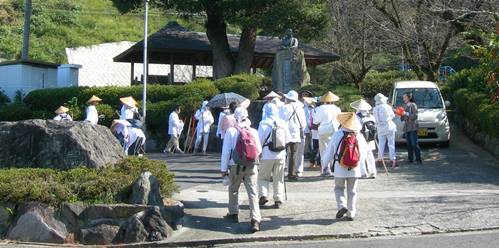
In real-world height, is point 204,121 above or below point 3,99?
below

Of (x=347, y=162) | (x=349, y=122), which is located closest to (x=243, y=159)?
(x=347, y=162)

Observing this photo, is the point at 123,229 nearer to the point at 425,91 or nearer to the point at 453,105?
the point at 425,91

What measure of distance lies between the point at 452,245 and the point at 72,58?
36.5 m

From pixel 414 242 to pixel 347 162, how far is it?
1648mm

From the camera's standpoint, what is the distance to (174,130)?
22.4 metres

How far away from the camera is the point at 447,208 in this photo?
11359mm

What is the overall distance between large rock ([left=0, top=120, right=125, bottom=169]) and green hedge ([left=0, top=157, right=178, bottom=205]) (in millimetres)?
361

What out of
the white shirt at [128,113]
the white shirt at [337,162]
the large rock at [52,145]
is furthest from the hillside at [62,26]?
the white shirt at [337,162]

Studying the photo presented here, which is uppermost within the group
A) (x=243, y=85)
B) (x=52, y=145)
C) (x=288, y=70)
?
(x=288, y=70)

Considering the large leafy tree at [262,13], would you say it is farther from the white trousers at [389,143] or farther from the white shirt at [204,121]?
the white trousers at [389,143]

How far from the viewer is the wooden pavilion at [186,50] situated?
2925cm

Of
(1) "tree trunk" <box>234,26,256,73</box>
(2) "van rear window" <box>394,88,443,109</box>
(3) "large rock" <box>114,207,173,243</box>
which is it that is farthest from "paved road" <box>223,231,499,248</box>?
(1) "tree trunk" <box>234,26,256,73</box>

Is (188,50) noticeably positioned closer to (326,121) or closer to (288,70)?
(288,70)

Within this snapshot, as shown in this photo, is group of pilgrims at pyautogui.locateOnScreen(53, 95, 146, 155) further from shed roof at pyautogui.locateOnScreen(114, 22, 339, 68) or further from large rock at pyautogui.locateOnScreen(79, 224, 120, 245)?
shed roof at pyautogui.locateOnScreen(114, 22, 339, 68)
